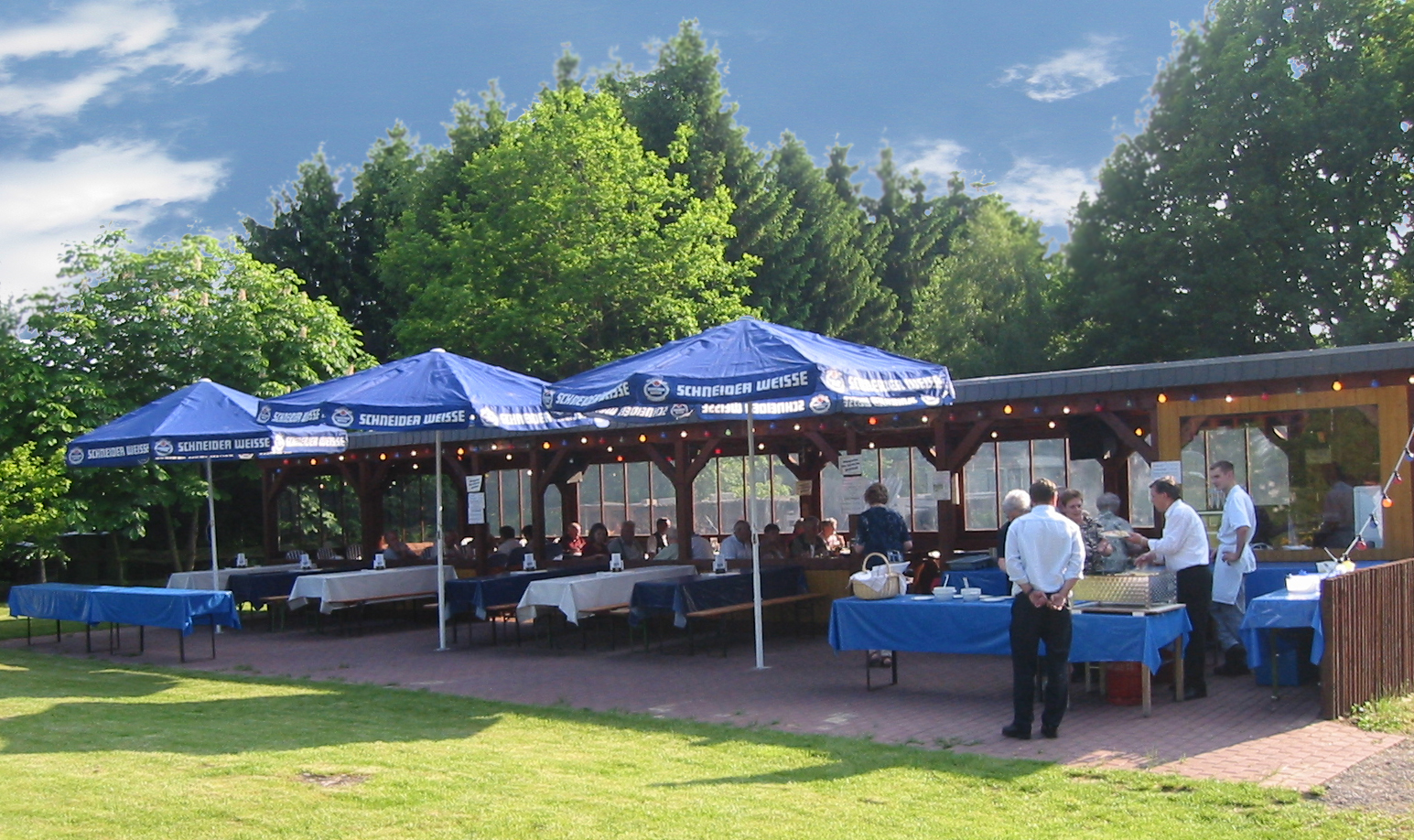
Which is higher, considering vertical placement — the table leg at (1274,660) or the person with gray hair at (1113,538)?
the person with gray hair at (1113,538)

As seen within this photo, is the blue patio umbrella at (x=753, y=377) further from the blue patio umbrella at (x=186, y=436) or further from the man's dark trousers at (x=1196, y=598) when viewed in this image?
the blue patio umbrella at (x=186, y=436)

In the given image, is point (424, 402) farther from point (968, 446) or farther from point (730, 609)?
point (968, 446)

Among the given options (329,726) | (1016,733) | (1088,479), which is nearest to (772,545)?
(1088,479)

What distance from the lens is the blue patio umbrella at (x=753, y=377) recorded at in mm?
9594

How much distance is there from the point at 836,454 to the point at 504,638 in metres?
4.23

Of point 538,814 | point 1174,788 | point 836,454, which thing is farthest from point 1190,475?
point 538,814

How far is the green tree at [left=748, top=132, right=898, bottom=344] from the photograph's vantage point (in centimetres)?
3431

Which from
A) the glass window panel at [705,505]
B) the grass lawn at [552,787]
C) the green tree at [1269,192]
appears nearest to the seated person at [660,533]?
the glass window panel at [705,505]

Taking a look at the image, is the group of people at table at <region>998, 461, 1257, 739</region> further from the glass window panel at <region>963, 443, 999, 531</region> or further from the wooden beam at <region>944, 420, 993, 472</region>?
the glass window panel at <region>963, 443, 999, 531</region>

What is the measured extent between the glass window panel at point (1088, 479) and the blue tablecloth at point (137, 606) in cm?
998

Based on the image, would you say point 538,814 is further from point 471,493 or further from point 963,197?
point 963,197

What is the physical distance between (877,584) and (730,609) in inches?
112

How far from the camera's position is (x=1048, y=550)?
7.55 meters

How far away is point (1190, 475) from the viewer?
12625 mm
